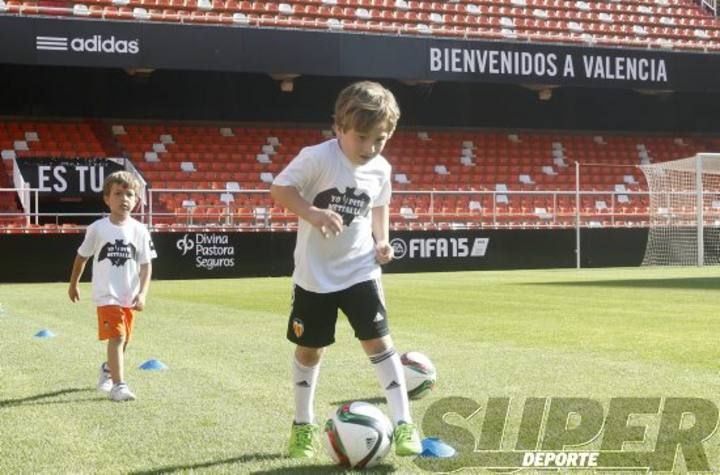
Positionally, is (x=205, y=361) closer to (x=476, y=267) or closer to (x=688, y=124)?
(x=476, y=267)

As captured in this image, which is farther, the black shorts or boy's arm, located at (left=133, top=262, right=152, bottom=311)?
boy's arm, located at (left=133, top=262, right=152, bottom=311)

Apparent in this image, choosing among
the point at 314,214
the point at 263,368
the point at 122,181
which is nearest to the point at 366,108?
the point at 314,214

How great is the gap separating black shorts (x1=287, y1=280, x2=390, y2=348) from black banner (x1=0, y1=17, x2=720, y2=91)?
22.6m

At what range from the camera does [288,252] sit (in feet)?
83.3

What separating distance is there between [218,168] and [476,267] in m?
7.50

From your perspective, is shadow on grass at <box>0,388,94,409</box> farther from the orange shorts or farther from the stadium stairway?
the stadium stairway

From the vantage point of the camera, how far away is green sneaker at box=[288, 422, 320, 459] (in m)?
4.83

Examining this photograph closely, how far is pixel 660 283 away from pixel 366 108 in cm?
1522

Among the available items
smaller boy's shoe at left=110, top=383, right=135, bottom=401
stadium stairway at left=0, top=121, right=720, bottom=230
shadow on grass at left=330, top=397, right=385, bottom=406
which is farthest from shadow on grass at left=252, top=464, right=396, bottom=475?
stadium stairway at left=0, top=121, right=720, bottom=230

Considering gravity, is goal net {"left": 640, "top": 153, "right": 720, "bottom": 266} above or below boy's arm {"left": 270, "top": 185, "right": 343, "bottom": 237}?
below

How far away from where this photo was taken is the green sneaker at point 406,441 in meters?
4.56

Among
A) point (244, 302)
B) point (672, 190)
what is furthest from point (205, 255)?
point (672, 190)

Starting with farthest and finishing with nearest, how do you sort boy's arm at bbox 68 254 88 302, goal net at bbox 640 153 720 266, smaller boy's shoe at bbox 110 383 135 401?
goal net at bbox 640 153 720 266, boy's arm at bbox 68 254 88 302, smaller boy's shoe at bbox 110 383 135 401

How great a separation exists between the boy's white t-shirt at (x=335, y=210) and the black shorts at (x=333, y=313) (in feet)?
0.13
